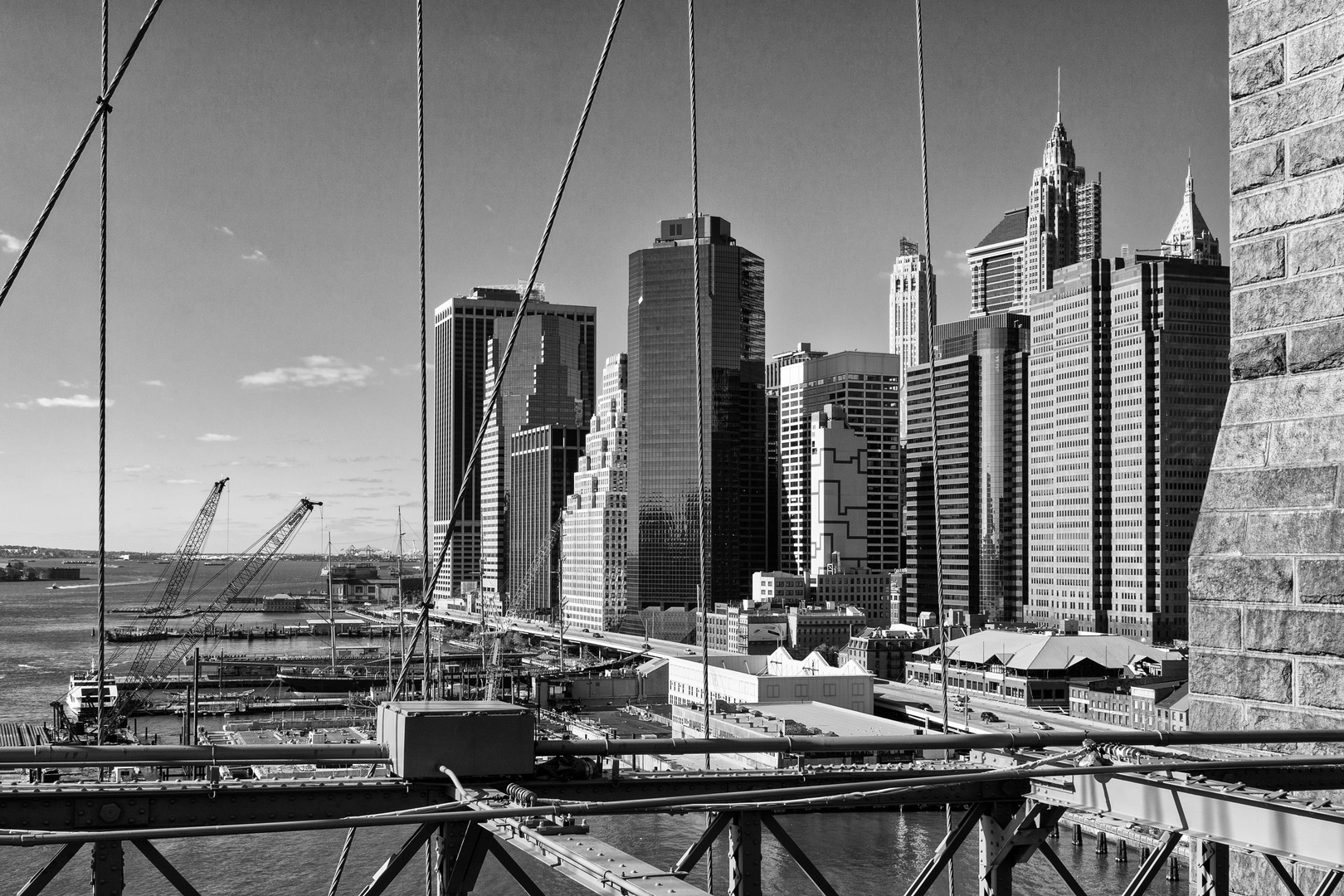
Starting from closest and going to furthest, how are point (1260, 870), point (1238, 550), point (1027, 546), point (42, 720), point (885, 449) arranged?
point (1260, 870)
point (1238, 550)
point (42, 720)
point (1027, 546)
point (885, 449)

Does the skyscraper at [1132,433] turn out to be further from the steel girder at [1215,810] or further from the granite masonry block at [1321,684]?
the steel girder at [1215,810]

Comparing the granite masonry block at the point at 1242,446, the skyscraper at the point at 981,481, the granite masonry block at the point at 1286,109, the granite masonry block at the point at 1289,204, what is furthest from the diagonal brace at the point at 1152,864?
the skyscraper at the point at 981,481

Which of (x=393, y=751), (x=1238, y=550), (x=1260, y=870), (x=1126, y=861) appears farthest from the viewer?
(x=1126, y=861)

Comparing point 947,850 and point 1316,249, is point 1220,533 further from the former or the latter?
point 947,850

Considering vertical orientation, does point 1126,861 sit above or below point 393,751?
below

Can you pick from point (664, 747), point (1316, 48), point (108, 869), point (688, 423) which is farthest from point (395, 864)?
point (688, 423)

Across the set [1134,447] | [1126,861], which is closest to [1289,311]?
[1126,861]

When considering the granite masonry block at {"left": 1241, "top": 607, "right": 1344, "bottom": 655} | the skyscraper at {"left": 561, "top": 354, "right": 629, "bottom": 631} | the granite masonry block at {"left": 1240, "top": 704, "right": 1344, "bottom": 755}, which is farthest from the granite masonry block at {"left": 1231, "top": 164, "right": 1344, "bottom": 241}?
the skyscraper at {"left": 561, "top": 354, "right": 629, "bottom": 631}

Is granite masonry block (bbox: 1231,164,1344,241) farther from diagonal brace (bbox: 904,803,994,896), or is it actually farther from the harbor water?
the harbor water

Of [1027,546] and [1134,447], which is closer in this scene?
[1134,447]

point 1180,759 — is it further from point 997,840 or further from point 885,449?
point 885,449
